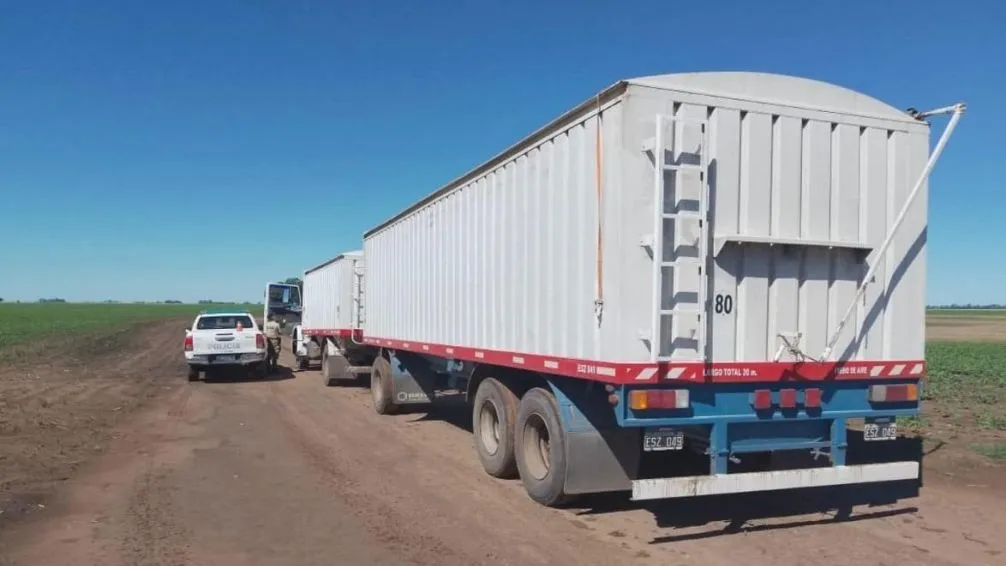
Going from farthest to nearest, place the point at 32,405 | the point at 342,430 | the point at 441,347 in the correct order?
the point at 32,405
the point at 342,430
the point at 441,347

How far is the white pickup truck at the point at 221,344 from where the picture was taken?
19.7 meters

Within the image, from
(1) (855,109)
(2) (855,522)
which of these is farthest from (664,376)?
(1) (855,109)

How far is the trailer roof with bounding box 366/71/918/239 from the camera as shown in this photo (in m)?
6.16

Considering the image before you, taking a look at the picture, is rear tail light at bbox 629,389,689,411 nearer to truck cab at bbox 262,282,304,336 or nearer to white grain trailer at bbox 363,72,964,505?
white grain trailer at bbox 363,72,964,505

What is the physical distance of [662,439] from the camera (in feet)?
20.6

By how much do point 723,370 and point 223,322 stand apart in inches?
669

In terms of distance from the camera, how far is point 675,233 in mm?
6062

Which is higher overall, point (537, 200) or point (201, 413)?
point (537, 200)

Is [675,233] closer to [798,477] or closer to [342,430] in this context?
[798,477]

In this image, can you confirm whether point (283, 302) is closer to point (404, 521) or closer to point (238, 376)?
point (238, 376)

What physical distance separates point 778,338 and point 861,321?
93 centimetres

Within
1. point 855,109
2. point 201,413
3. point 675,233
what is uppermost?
point 855,109

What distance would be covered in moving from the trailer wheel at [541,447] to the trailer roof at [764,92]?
2607 millimetres

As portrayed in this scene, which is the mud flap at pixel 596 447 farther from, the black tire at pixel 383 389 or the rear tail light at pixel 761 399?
the black tire at pixel 383 389
